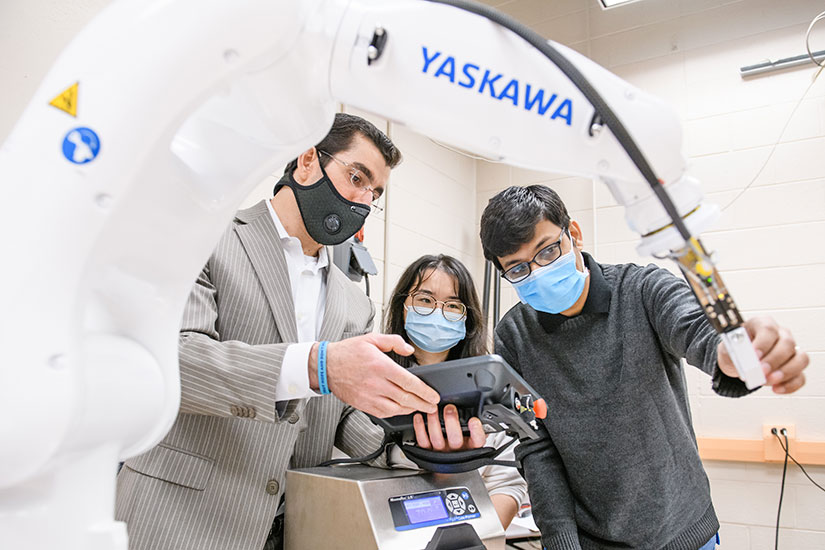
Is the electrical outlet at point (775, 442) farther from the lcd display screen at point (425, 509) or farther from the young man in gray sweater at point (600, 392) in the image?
the lcd display screen at point (425, 509)

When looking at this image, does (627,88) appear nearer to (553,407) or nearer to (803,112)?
(553,407)

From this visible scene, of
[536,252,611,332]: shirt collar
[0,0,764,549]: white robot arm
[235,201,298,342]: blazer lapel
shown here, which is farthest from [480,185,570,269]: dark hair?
[0,0,764,549]: white robot arm

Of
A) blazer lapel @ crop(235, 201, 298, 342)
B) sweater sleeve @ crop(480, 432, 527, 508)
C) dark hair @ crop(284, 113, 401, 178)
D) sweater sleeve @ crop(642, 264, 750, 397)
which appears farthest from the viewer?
sweater sleeve @ crop(480, 432, 527, 508)

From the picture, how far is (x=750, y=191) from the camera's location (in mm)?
2904

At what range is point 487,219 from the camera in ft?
4.90

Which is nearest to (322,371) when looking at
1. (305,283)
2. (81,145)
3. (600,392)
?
(81,145)

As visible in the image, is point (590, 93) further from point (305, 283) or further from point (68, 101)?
point (305, 283)

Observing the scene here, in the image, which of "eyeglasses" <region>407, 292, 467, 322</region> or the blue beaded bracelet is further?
"eyeglasses" <region>407, 292, 467, 322</region>

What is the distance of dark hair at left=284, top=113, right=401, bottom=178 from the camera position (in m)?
1.42

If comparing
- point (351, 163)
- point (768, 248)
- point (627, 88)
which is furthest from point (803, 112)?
point (627, 88)

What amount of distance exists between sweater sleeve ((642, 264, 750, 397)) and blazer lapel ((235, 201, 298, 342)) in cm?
73

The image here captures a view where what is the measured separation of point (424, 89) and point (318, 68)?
3.7 inches

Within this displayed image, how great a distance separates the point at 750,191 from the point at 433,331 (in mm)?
2070

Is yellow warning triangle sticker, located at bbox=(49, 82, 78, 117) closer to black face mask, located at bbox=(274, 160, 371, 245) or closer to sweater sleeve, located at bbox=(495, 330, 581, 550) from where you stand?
black face mask, located at bbox=(274, 160, 371, 245)
